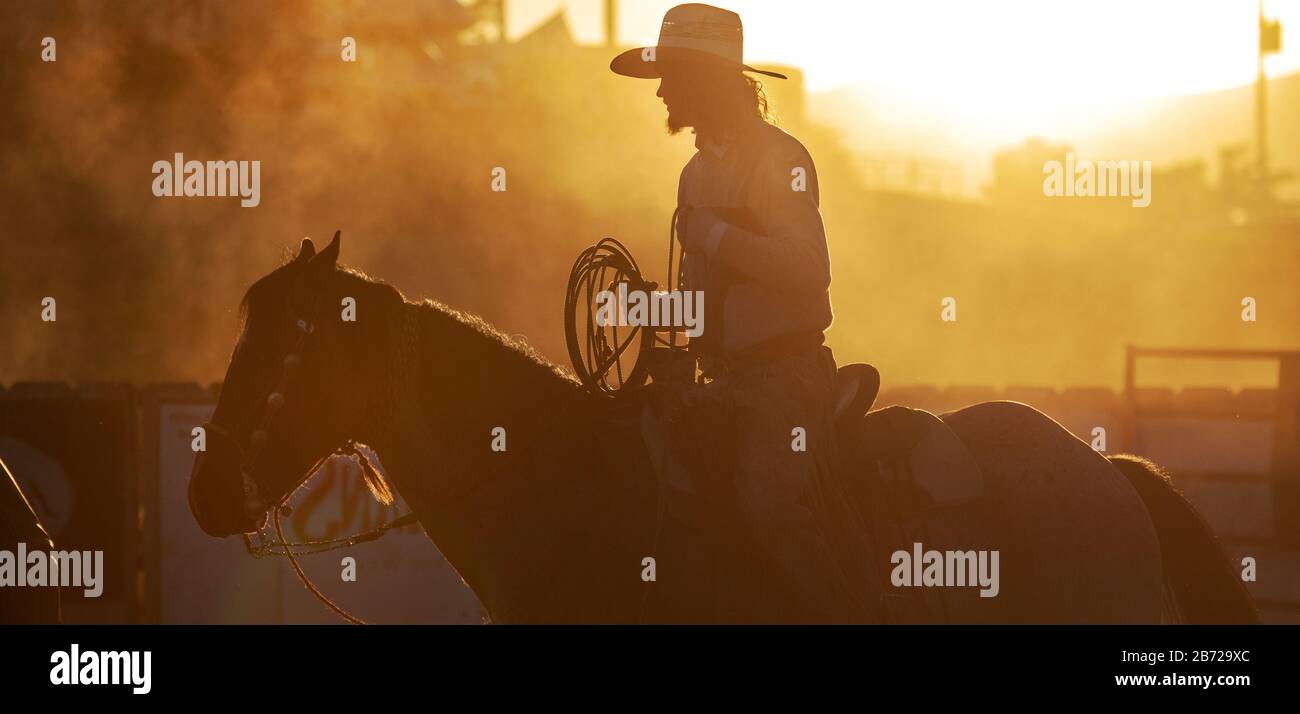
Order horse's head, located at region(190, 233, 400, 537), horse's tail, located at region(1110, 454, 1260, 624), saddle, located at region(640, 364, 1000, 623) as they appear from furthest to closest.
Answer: horse's tail, located at region(1110, 454, 1260, 624)
saddle, located at region(640, 364, 1000, 623)
horse's head, located at region(190, 233, 400, 537)

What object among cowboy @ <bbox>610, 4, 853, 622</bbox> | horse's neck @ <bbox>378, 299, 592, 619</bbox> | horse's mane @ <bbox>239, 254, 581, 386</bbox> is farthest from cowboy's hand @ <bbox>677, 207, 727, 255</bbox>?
horse's neck @ <bbox>378, 299, 592, 619</bbox>

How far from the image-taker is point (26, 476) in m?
13.7

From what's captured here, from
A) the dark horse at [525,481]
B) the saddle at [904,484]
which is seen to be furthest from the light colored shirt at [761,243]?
the dark horse at [525,481]

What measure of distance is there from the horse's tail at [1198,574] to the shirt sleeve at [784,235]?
67.1 inches

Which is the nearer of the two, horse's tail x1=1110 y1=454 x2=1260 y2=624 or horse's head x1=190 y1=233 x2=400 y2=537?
horse's head x1=190 y1=233 x2=400 y2=537

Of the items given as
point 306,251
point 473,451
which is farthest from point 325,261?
point 473,451

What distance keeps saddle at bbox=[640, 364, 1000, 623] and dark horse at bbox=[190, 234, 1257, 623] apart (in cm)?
8

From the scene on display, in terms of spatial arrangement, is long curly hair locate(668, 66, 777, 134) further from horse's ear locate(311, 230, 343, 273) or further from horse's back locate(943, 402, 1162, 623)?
horse's back locate(943, 402, 1162, 623)

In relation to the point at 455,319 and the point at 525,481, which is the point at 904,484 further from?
the point at 455,319

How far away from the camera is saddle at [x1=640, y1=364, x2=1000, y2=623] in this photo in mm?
5637

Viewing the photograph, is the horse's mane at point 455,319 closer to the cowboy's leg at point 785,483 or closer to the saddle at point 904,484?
the saddle at point 904,484

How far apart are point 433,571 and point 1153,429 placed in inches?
261
